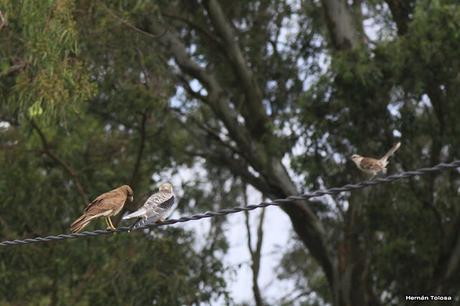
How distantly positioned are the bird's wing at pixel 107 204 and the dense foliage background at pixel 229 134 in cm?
406

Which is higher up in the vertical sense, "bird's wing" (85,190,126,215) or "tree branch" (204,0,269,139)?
"tree branch" (204,0,269,139)

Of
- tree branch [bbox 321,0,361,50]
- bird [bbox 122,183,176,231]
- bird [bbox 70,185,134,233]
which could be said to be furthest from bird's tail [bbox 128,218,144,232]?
tree branch [bbox 321,0,361,50]

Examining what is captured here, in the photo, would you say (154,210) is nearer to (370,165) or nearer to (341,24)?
(370,165)

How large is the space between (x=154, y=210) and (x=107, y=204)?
0.91 metres

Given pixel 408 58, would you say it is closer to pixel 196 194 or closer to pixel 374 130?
pixel 374 130

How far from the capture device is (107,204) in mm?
9078

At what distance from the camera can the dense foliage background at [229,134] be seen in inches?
589

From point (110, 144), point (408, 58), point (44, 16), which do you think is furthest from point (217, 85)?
point (44, 16)

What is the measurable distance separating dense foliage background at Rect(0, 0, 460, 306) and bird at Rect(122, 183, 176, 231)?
4747 millimetres

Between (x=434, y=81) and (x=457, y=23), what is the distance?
1107 millimetres

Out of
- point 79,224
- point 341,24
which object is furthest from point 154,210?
point 341,24

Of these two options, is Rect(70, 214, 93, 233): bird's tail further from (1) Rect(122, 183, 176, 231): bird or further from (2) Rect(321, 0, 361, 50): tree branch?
(2) Rect(321, 0, 361, 50): tree branch

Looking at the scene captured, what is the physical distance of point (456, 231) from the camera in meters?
16.6

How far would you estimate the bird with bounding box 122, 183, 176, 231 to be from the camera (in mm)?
8039
